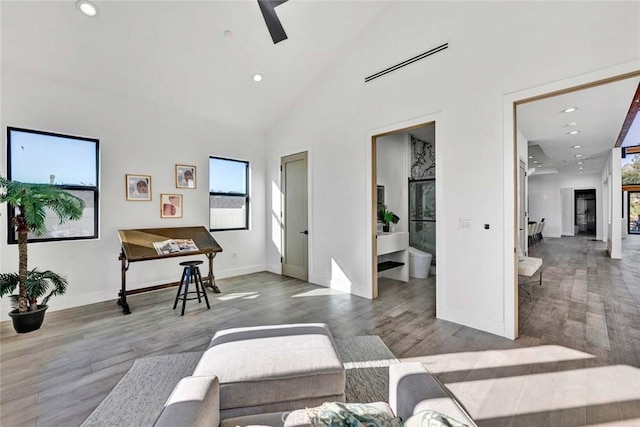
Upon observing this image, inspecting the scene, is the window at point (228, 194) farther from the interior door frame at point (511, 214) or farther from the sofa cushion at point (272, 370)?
the interior door frame at point (511, 214)

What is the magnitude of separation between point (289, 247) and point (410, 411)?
15.9ft

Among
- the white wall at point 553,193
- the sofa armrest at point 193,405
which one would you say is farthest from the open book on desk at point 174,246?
the white wall at point 553,193

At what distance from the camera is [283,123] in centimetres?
590

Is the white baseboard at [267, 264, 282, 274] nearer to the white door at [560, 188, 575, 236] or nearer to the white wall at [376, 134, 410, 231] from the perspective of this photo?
the white wall at [376, 134, 410, 231]

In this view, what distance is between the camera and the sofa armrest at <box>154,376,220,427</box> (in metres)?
1.04

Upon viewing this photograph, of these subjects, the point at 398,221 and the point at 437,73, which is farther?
the point at 398,221

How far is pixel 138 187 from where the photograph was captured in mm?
4617

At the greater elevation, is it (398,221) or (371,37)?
(371,37)

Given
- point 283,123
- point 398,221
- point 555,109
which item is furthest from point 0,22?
point 555,109

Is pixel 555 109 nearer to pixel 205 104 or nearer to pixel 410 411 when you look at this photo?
pixel 410 411

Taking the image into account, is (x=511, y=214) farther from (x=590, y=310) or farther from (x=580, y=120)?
(x=580, y=120)

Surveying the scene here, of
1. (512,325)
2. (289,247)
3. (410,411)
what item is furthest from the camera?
(289,247)

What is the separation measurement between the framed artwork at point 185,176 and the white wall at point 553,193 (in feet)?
46.7

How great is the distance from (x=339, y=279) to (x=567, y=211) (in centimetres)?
1389
